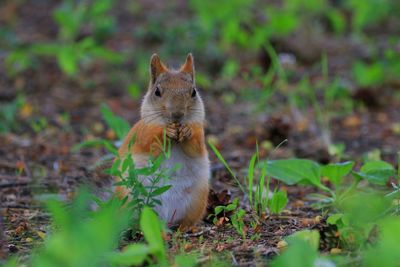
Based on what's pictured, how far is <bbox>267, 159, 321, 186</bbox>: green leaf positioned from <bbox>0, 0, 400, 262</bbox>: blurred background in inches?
28.4

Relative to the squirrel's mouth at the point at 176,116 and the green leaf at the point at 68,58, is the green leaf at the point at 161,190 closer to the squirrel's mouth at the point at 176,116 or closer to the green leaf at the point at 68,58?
the squirrel's mouth at the point at 176,116

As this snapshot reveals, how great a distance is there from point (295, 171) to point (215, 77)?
12.2ft

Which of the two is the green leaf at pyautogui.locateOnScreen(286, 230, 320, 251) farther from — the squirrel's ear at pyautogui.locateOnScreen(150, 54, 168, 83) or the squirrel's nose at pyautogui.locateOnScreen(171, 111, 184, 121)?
the squirrel's ear at pyautogui.locateOnScreen(150, 54, 168, 83)

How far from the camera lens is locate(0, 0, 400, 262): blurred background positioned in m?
5.39

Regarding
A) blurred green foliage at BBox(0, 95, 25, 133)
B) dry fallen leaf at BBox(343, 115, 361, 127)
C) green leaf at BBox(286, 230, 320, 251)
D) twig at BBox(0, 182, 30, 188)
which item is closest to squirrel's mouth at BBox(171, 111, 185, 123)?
green leaf at BBox(286, 230, 320, 251)

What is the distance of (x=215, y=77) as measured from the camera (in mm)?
7414

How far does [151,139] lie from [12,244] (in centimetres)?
81

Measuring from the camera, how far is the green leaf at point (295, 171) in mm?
3773

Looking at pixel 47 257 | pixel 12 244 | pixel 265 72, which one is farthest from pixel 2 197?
pixel 265 72

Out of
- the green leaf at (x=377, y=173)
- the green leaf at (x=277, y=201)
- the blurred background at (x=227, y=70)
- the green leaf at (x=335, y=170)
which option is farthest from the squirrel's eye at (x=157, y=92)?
the blurred background at (x=227, y=70)

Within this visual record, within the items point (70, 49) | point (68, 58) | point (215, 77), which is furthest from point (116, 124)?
point (215, 77)

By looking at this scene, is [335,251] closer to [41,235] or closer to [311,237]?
[311,237]

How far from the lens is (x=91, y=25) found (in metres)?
8.48

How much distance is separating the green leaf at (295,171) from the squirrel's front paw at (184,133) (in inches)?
20.2
